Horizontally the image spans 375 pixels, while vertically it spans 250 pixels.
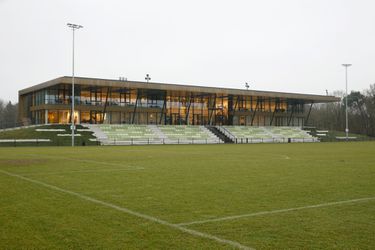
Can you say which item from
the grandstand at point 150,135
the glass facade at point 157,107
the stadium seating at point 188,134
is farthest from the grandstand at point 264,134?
the glass facade at point 157,107

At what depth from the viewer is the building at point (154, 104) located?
2648 inches

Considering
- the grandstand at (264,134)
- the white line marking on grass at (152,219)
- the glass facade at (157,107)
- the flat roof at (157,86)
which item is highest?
the flat roof at (157,86)

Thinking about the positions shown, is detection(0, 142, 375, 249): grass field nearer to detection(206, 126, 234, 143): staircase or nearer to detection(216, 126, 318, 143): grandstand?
detection(206, 126, 234, 143): staircase

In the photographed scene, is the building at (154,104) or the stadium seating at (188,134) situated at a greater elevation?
the building at (154,104)

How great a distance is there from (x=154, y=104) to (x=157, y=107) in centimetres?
80

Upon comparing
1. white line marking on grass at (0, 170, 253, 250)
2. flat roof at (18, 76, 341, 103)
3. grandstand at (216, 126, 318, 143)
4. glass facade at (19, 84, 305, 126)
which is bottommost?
white line marking on grass at (0, 170, 253, 250)

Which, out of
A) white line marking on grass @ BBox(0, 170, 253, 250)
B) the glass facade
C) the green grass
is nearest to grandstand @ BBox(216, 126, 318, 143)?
the glass facade

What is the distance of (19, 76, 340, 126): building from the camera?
67250mm

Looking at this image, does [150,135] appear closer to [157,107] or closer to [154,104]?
[157,107]

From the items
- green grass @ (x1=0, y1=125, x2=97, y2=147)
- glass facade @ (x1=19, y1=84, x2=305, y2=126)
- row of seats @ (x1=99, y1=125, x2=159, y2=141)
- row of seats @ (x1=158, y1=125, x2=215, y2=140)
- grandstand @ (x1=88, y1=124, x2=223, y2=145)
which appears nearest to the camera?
green grass @ (x1=0, y1=125, x2=97, y2=147)

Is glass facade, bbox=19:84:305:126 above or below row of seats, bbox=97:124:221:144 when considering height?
above

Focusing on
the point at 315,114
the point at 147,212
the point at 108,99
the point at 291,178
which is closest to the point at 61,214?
the point at 147,212

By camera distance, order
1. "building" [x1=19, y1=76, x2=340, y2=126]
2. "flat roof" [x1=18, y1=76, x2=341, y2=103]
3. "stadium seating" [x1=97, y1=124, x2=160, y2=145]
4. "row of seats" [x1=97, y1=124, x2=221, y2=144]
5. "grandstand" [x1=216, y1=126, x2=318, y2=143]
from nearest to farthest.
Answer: "stadium seating" [x1=97, y1=124, x2=160, y2=145]
"row of seats" [x1=97, y1=124, x2=221, y2=144]
"flat roof" [x1=18, y1=76, x2=341, y2=103]
"building" [x1=19, y1=76, x2=340, y2=126]
"grandstand" [x1=216, y1=126, x2=318, y2=143]

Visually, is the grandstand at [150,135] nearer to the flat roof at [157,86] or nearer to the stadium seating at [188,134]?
the stadium seating at [188,134]
